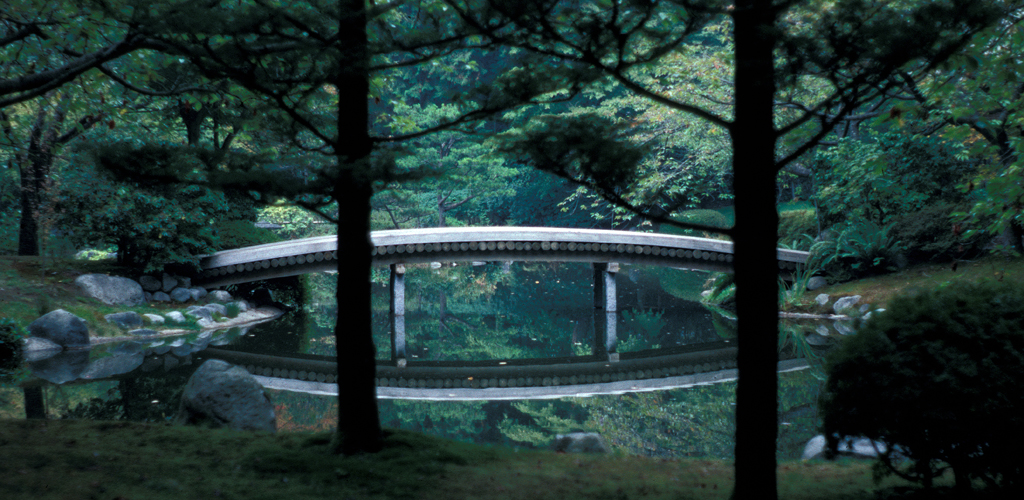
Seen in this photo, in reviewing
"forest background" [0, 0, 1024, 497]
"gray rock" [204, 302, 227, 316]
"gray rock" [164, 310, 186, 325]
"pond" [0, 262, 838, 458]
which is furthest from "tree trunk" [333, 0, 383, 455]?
"gray rock" [204, 302, 227, 316]

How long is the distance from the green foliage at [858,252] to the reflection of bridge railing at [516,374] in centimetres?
434

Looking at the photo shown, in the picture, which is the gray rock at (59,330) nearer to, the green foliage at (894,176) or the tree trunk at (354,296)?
the tree trunk at (354,296)

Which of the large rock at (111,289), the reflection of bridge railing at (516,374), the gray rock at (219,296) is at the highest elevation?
the large rock at (111,289)

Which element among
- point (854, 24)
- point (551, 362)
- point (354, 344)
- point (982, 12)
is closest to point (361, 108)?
point (354, 344)

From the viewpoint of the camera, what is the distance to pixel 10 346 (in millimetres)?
8555

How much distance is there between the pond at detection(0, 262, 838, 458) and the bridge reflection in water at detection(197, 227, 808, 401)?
0.36 meters

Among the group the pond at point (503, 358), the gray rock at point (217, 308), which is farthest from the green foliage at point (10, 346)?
the gray rock at point (217, 308)

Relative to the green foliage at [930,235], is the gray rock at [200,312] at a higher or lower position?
lower

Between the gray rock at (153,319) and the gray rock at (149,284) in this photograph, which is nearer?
the gray rock at (153,319)

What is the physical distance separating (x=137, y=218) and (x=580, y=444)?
32.5 feet

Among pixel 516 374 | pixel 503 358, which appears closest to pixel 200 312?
pixel 503 358

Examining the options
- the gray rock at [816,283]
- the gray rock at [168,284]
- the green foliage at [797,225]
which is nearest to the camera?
the gray rock at [168,284]

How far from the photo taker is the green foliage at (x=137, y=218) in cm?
1091

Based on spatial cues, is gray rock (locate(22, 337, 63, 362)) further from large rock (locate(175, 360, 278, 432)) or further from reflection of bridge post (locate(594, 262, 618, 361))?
reflection of bridge post (locate(594, 262, 618, 361))
